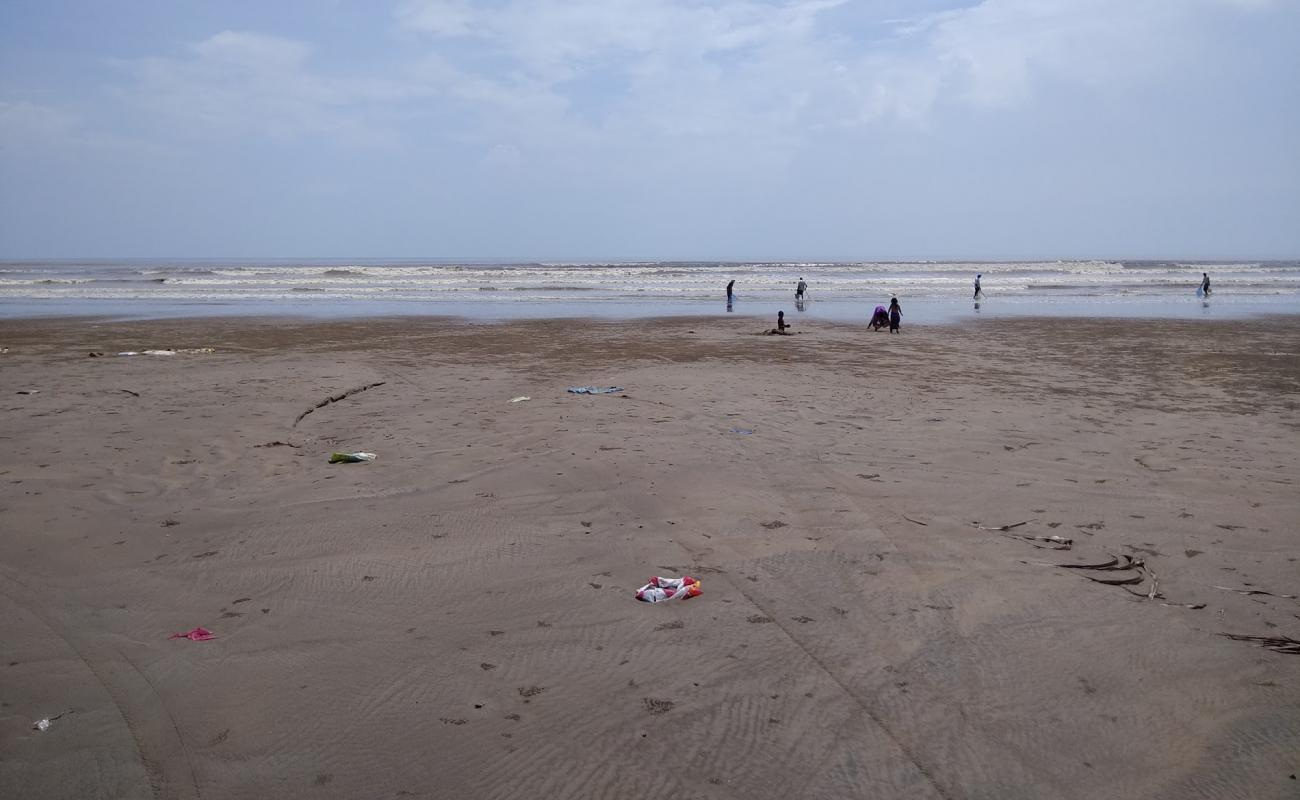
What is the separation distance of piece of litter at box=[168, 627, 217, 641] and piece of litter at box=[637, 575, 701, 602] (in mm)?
2676

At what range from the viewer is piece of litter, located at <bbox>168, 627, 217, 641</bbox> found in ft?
16.1

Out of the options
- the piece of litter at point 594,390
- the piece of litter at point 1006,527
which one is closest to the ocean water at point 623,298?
the piece of litter at point 594,390

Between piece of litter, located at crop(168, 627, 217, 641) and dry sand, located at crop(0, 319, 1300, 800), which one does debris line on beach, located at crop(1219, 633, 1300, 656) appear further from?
piece of litter, located at crop(168, 627, 217, 641)

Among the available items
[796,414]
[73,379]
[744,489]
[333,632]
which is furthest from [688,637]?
[73,379]

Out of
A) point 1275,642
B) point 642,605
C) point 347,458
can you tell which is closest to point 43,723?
point 642,605

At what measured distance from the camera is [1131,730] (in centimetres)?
397

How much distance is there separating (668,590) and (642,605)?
0.22 m

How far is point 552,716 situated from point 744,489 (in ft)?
13.6

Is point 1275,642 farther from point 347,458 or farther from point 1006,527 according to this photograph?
point 347,458

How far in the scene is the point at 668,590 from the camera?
544 cm

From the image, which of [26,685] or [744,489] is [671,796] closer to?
[26,685]

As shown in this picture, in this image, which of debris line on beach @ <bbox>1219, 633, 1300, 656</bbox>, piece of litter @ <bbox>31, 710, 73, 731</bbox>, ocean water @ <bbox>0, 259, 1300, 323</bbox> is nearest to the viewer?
piece of litter @ <bbox>31, 710, 73, 731</bbox>

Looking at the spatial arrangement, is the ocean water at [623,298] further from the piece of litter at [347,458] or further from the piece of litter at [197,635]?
the piece of litter at [197,635]

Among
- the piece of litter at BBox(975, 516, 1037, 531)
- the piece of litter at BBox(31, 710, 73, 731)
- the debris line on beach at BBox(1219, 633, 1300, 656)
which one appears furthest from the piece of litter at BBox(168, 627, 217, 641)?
the debris line on beach at BBox(1219, 633, 1300, 656)
